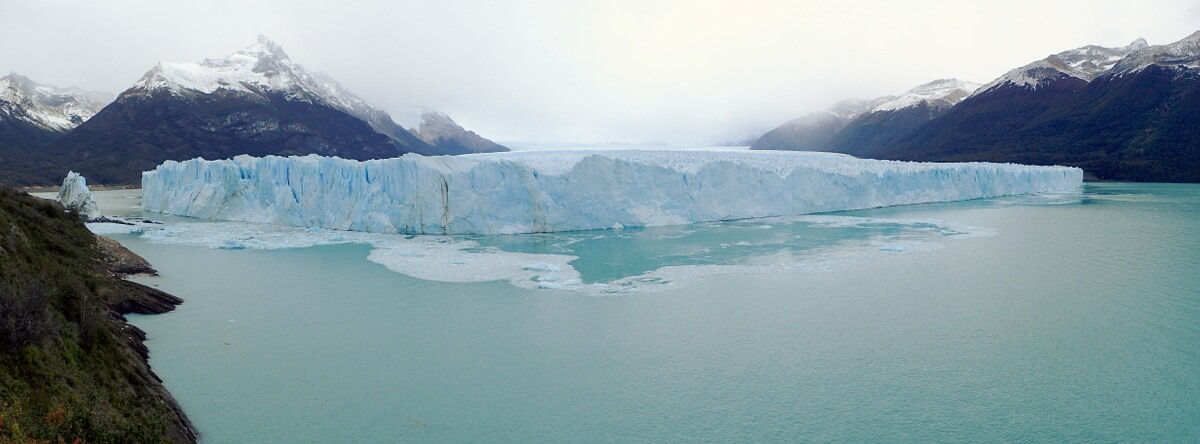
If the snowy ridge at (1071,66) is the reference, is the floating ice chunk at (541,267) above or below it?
below

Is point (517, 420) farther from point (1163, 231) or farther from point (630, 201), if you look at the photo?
point (1163, 231)

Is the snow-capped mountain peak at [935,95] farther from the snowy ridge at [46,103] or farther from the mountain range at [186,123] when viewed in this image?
the snowy ridge at [46,103]

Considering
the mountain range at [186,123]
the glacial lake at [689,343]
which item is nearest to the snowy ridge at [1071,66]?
the glacial lake at [689,343]

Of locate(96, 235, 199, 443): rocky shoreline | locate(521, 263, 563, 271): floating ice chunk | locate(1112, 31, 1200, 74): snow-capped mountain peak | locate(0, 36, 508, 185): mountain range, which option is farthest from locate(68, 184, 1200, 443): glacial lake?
locate(1112, 31, 1200, 74): snow-capped mountain peak

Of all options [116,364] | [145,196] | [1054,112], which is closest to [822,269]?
[116,364]

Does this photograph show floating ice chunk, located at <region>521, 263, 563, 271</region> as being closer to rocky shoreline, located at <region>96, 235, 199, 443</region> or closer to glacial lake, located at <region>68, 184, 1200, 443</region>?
glacial lake, located at <region>68, 184, 1200, 443</region>

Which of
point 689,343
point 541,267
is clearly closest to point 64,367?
point 689,343

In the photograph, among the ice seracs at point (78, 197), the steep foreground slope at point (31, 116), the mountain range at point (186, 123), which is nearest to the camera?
the ice seracs at point (78, 197)
